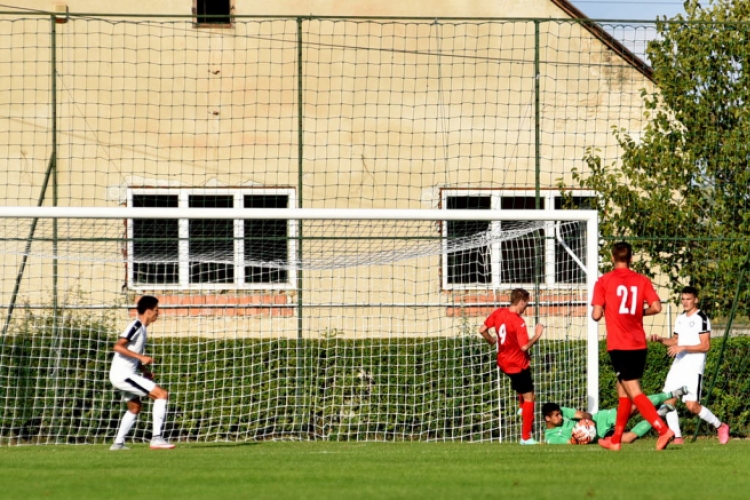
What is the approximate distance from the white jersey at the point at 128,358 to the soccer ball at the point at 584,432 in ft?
14.0

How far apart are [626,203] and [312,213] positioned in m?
4.27

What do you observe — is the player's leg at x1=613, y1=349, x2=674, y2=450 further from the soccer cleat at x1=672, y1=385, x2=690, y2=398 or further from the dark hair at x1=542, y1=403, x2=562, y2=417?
the dark hair at x1=542, y1=403, x2=562, y2=417

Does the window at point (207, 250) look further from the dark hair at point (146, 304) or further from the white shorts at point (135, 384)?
the white shorts at point (135, 384)

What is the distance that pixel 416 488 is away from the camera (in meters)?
7.47

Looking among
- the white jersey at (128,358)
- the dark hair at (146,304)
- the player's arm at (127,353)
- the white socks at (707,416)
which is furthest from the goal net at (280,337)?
the player's arm at (127,353)

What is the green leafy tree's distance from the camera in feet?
→ 44.3

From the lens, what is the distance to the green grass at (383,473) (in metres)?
7.30

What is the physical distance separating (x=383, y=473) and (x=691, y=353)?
4.80 meters

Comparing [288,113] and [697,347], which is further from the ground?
[288,113]

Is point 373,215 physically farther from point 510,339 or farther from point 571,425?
point 571,425

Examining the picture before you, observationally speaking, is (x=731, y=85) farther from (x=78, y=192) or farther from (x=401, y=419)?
(x=78, y=192)

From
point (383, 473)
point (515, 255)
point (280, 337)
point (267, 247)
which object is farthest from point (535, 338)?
point (267, 247)

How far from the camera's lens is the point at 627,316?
1005 cm

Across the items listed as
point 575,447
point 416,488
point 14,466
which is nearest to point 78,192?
point 14,466
